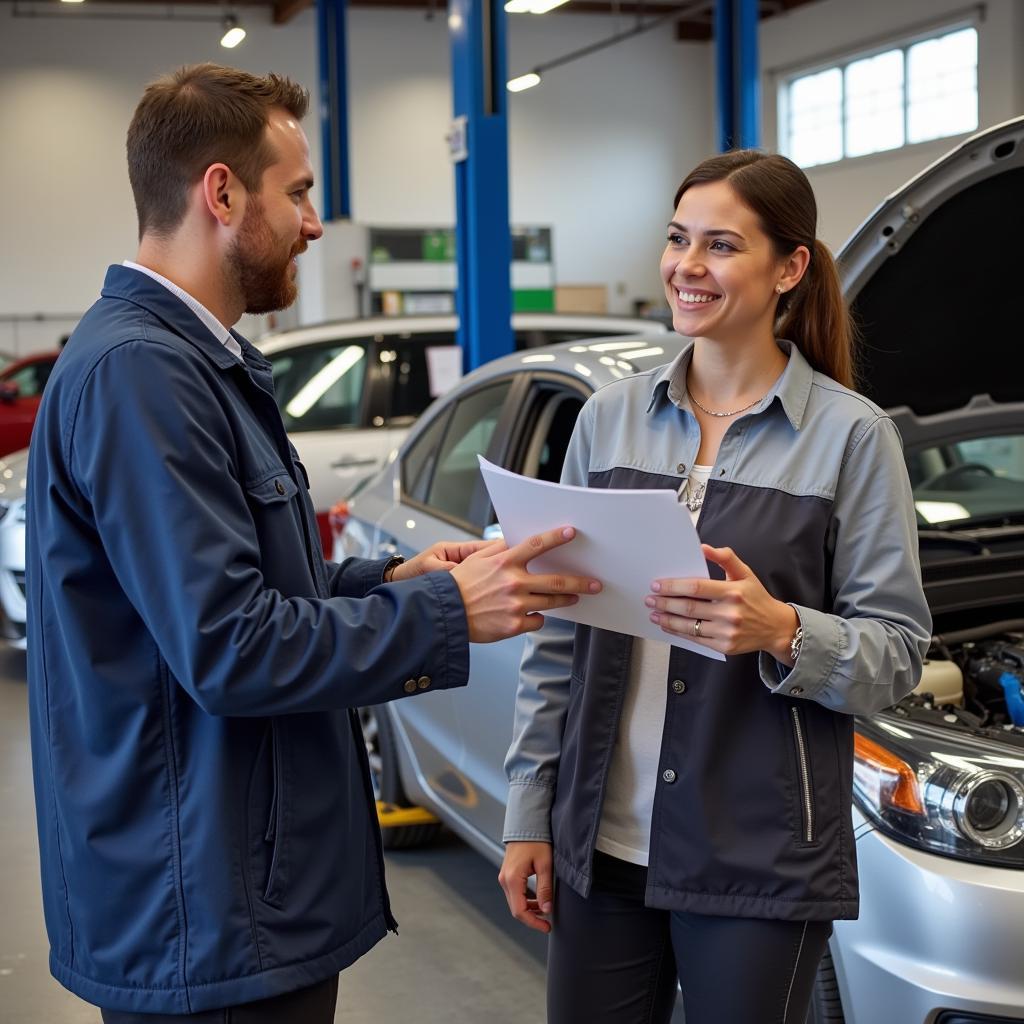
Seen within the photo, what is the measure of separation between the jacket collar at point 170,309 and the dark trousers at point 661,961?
83 cm

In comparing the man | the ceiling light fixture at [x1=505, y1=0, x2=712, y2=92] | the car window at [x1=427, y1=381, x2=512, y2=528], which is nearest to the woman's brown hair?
the man

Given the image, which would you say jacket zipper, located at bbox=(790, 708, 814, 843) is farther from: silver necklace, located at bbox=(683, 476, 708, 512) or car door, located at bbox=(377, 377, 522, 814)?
car door, located at bbox=(377, 377, 522, 814)

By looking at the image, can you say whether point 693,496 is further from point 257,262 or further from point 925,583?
point 925,583

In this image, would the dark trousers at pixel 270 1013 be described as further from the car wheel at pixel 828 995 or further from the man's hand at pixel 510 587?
the car wheel at pixel 828 995

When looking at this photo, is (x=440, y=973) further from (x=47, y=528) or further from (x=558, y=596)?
(x=47, y=528)

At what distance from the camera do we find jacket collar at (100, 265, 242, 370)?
1.50 meters

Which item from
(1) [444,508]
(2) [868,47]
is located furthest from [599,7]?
(1) [444,508]

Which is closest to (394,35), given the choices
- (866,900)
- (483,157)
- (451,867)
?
(483,157)

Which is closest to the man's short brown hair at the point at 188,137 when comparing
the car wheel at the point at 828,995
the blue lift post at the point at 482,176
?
the car wheel at the point at 828,995

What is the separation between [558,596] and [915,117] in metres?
15.2

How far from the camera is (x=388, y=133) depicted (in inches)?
703

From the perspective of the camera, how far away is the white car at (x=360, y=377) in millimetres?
6609

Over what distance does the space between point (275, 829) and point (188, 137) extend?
77cm

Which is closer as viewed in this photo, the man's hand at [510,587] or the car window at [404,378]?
the man's hand at [510,587]
